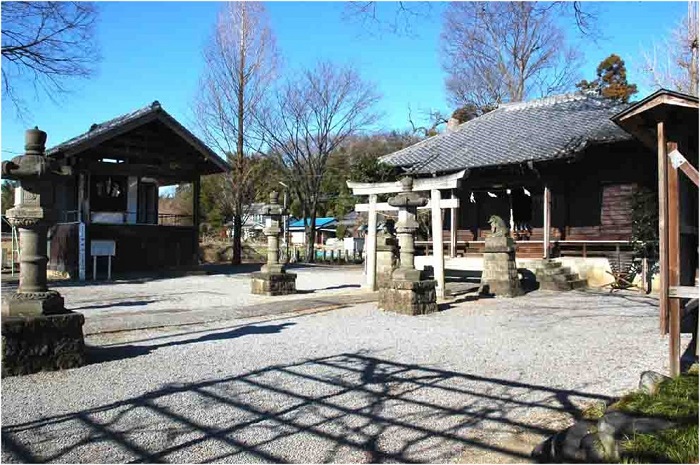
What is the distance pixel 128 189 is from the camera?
21391 mm

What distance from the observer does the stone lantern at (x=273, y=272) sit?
12.8m

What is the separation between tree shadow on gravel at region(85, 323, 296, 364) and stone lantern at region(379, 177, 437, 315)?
228 centimetres

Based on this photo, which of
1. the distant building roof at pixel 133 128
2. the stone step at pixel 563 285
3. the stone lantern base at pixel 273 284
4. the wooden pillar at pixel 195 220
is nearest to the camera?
the stone lantern base at pixel 273 284

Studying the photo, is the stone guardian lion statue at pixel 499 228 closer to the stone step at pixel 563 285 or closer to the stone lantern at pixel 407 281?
the stone step at pixel 563 285

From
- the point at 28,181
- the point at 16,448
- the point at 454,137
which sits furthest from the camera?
the point at 454,137

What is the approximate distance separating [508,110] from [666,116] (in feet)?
52.0

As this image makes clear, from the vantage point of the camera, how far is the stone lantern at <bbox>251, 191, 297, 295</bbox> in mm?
12806

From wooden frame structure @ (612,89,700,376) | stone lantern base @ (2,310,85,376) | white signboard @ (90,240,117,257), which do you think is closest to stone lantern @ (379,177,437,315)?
wooden frame structure @ (612,89,700,376)

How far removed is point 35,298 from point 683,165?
640cm

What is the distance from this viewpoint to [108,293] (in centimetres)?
1326

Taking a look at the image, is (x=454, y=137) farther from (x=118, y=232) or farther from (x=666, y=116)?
(x=666, y=116)

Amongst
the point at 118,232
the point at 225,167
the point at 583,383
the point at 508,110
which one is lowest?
the point at 583,383

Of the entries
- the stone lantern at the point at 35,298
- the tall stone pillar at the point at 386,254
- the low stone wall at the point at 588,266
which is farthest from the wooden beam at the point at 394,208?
the stone lantern at the point at 35,298

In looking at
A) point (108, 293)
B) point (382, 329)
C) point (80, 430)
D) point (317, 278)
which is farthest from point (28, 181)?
point (317, 278)
